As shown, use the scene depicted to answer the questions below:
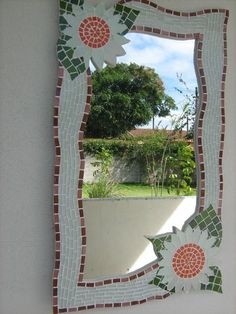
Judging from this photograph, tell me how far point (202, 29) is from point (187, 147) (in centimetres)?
70

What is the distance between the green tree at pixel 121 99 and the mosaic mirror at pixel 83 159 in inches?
2.6

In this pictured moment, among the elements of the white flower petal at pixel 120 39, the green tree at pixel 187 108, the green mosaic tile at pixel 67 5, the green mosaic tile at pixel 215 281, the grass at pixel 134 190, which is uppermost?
the green mosaic tile at pixel 67 5

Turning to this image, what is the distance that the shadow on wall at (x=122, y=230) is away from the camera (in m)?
2.39

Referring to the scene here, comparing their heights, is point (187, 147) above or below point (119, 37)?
below

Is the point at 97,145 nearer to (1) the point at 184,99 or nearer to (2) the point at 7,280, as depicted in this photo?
(1) the point at 184,99

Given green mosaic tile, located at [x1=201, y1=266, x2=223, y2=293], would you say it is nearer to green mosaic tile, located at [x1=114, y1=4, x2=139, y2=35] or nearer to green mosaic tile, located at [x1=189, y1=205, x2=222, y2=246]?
green mosaic tile, located at [x1=189, y1=205, x2=222, y2=246]

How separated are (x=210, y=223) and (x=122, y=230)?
53 centimetres

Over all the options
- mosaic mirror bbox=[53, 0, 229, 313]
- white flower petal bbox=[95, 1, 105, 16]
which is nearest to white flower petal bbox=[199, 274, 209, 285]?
mosaic mirror bbox=[53, 0, 229, 313]

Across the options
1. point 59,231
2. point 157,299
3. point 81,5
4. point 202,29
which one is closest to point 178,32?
point 202,29

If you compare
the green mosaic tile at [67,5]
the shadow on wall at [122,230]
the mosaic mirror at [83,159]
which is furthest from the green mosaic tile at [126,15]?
the shadow on wall at [122,230]

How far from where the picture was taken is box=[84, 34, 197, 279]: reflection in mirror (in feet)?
7.84

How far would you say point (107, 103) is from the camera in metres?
2.39

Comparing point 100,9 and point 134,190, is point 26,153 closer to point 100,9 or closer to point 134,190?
point 134,190

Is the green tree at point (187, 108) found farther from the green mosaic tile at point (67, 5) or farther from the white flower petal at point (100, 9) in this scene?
the green mosaic tile at point (67, 5)
